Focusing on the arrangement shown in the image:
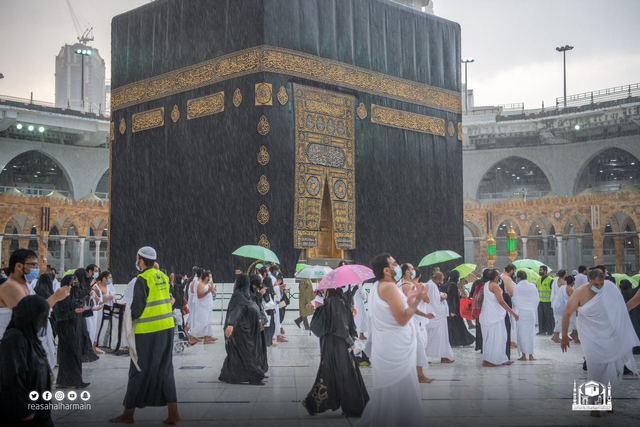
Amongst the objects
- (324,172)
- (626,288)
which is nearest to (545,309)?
(626,288)

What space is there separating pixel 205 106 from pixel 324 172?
3052mm

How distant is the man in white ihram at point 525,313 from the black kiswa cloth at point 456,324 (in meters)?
1.05

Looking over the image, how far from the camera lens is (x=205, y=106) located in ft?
49.6

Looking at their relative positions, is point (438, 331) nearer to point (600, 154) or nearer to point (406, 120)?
point (406, 120)

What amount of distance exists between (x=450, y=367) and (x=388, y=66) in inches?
396

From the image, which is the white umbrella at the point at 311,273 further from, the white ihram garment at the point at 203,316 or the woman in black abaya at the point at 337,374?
the woman in black abaya at the point at 337,374

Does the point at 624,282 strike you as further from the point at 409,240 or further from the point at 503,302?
the point at 409,240

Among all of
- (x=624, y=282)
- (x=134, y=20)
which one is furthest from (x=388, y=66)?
(x=624, y=282)

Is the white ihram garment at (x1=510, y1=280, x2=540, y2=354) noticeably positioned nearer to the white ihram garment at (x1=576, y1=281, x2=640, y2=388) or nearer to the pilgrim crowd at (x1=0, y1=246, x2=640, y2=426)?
the pilgrim crowd at (x1=0, y1=246, x2=640, y2=426)

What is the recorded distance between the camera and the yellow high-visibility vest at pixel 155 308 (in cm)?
474

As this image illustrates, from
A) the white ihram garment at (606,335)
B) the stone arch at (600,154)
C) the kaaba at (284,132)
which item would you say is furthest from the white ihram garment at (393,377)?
the stone arch at (600,154)

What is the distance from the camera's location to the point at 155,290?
15.7 ft

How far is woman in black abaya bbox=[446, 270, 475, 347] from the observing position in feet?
31.3

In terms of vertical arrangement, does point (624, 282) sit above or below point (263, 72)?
below
